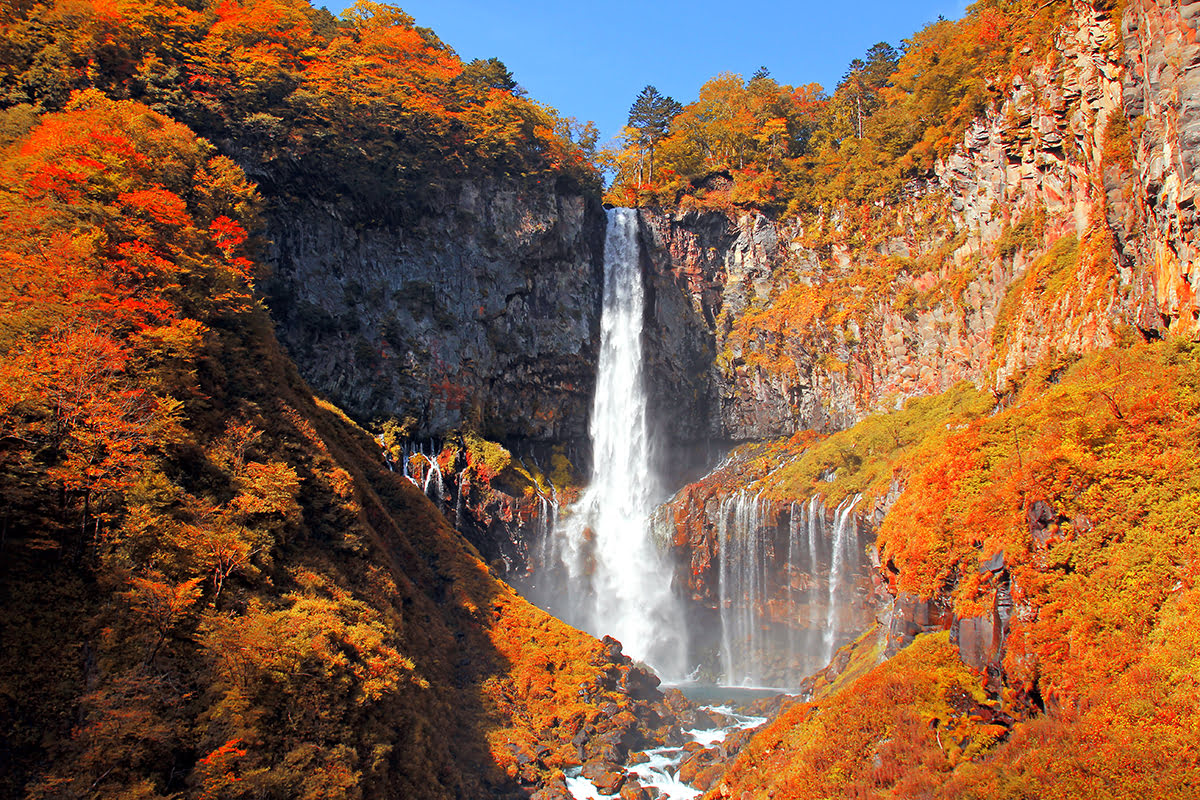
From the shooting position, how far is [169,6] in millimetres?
31438

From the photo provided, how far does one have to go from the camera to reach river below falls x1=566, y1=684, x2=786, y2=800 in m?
19.4

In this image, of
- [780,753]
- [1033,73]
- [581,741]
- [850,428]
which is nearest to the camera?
[780,753]

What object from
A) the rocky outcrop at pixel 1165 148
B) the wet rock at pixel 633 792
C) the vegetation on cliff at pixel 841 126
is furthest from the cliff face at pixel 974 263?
the wet rock at pixel 633 792

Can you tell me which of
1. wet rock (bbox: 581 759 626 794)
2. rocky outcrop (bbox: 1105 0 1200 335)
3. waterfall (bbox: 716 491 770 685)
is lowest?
wet rock (bbox: 581 759 626 794)

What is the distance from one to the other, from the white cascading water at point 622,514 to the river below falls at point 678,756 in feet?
20.1

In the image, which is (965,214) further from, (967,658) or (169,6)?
(169,6)

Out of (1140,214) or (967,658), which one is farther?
(1140,214)

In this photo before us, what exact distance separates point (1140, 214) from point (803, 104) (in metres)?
42.9

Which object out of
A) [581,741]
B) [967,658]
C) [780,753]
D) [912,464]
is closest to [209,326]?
[581,741]

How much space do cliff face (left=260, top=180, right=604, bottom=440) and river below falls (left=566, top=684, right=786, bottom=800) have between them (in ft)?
58.9

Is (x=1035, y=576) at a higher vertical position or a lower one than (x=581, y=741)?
higher

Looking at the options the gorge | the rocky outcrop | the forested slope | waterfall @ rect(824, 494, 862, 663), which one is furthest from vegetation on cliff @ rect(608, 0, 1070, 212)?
the forested slope

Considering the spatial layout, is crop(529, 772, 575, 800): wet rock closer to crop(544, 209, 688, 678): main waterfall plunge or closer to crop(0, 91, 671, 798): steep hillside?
crop(0, 91, 671, 798): steep hillside

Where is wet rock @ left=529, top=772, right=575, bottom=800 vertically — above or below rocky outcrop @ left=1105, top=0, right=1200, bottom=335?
below
